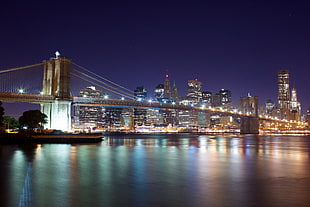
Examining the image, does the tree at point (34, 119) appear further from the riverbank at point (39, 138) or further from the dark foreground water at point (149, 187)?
the dark foreground water at point (149, 187)

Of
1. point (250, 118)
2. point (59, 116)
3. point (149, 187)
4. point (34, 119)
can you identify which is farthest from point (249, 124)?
point (149, 187)

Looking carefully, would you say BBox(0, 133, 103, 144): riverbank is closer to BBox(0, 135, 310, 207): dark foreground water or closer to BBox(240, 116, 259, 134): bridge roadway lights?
BBox(0, 135, 310, 207): dark foreground water

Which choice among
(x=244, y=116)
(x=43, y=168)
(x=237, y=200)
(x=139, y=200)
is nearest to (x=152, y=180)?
(x=139, y=200)

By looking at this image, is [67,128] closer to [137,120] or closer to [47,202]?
[47,202]

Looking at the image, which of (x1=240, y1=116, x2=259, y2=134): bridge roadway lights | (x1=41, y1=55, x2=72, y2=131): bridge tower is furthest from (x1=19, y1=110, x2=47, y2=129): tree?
(x1=240, y1=116, x2=259, y2=134): bridge roadway lights

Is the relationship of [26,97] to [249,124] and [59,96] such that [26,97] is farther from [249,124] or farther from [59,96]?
[249,124]
